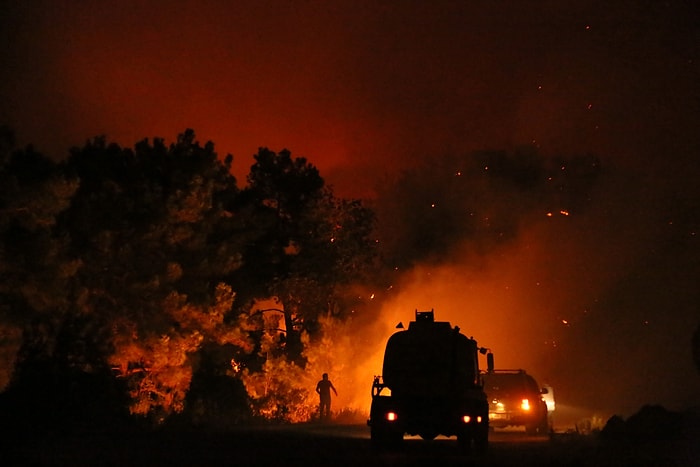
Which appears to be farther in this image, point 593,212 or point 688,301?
point 593,212

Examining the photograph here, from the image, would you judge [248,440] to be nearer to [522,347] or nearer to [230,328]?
[230,328]

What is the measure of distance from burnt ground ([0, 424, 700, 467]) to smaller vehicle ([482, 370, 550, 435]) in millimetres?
1759

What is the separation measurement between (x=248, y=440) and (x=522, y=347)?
39.3m

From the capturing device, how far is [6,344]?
27.0 m

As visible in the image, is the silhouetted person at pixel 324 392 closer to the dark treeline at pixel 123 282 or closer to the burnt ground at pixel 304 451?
the dark treeline at pixel 123 282

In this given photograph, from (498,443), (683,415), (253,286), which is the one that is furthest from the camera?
(253,286)

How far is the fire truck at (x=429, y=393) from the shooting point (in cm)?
2269

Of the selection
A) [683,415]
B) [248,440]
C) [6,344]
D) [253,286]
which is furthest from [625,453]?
[253,286]

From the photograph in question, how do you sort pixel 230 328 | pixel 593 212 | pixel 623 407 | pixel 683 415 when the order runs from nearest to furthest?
1. pixel 683 415
2. pixel 230 328
3. pixel 623 407
4. pixel 593 212

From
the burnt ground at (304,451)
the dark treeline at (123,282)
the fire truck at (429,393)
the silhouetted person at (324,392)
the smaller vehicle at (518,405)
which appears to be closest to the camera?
the burnt ground at (304,451)

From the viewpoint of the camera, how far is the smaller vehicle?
102ft

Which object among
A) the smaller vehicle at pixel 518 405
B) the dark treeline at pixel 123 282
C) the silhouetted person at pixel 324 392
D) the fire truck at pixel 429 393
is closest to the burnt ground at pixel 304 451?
the fire truck at pixel 429 393

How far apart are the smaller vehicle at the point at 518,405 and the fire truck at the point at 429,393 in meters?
7.58

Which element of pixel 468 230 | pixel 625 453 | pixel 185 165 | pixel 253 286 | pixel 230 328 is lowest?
pixel 625 453
